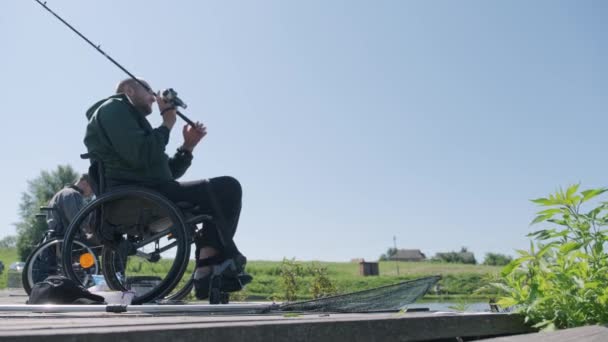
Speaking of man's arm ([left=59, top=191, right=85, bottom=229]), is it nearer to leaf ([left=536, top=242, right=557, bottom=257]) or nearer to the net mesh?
the net mesh

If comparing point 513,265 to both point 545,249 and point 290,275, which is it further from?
point 290,275

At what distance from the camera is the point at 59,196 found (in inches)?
202

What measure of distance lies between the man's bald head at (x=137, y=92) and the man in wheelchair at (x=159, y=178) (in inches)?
8.3

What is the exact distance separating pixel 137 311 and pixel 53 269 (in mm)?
3242

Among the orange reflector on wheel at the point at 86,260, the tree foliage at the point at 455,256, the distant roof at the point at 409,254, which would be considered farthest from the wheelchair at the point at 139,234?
the distant roof at the point at 409,254

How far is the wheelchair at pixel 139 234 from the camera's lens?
9.18ft

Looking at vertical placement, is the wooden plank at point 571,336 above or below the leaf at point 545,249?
below

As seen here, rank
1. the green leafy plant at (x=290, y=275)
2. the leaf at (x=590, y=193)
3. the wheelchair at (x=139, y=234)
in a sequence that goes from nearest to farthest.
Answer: the leaf at (x=590, y=193) < the wheelchair at (x=139, y=234) < the green leafy plant at (x=290, y=275)

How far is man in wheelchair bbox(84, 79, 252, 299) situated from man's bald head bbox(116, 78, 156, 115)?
0.21 meters

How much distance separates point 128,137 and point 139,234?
536 mm

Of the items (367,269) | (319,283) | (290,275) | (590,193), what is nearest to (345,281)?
(367,269)

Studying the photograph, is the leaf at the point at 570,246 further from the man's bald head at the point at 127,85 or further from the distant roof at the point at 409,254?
the distant roof at the point at 409,254

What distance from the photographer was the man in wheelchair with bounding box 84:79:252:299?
9.59 ft

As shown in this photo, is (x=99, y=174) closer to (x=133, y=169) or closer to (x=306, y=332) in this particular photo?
(x=133, y=169)
